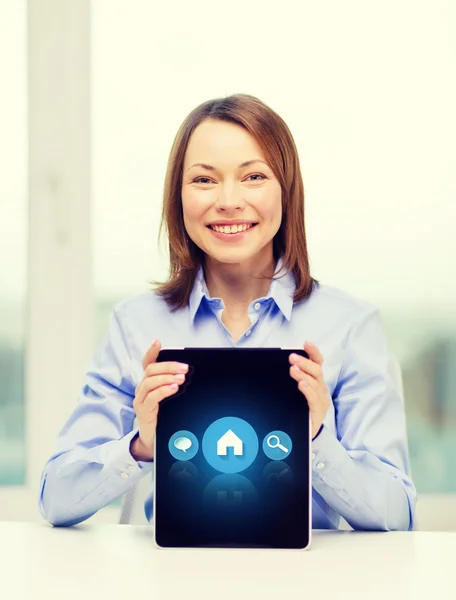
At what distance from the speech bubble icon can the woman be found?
12cm

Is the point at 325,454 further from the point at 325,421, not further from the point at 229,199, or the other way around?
the point at 229,199

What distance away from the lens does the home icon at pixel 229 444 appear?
37.5 inches

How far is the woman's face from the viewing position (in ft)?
Answer: 4.16

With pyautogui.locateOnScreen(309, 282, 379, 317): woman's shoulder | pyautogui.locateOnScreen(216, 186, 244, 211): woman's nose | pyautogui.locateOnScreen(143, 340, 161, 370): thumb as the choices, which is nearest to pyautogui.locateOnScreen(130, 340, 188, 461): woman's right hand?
pyautogui.locateOnScreen(143, 340, 161, 370): thumb

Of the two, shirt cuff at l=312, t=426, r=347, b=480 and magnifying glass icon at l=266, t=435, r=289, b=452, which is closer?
magnifying glass icon at l=266, t=435, r=289, b=452

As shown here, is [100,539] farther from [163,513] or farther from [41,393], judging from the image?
[41,393]

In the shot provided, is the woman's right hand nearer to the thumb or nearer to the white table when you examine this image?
the thumb

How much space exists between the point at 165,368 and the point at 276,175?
0.46 meters

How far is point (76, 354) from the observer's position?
2.32 meters

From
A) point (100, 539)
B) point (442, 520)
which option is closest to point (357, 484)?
point (100, 539)

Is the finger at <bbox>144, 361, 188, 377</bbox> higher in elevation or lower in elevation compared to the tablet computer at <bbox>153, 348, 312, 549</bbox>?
higher

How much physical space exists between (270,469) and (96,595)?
0.83ft

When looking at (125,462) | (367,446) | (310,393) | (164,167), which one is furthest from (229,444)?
(164,167)

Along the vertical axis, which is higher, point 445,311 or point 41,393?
point 445,311
